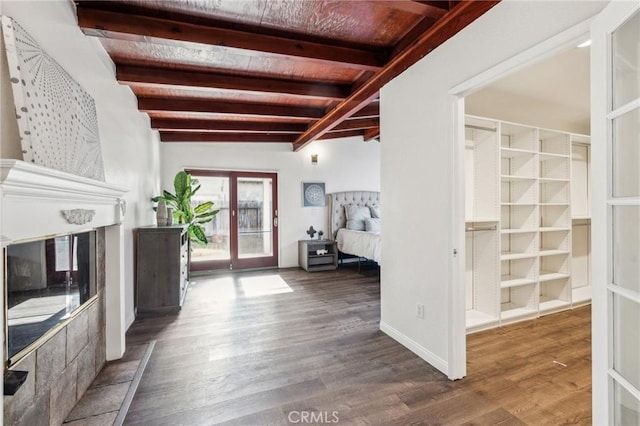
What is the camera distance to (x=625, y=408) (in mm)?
1129

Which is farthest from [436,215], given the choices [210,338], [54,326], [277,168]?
[277,168]

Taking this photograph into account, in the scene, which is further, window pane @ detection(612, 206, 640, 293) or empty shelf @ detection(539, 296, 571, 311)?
empty shelf @ detection(539, 296, 571, 311)

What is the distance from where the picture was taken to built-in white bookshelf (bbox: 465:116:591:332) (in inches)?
114

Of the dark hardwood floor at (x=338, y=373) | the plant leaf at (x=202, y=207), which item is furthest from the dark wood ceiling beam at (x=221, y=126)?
the dark hardwood floor at (x=338, y=373)

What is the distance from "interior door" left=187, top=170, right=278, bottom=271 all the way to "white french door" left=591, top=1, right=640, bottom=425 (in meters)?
4.94

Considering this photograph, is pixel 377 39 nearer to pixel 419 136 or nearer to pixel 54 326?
pixel 419 136

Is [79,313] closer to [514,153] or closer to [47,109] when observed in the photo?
[47,109]

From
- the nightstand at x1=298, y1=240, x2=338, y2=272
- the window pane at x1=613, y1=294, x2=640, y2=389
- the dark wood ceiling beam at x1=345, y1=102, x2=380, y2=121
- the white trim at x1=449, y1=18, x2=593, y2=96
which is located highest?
the dark wood ceiling beam at x1=345, y1=102, x2=380, y2=121

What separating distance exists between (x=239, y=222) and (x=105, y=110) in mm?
3221

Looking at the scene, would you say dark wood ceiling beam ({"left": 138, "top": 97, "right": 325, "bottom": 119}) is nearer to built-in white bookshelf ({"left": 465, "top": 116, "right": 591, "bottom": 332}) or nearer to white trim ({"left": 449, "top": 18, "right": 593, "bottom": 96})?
built-in white bookshelf ({"left": 465, "top": 116, "right": 591, "bottom": 332})

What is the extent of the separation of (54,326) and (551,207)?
470 cm

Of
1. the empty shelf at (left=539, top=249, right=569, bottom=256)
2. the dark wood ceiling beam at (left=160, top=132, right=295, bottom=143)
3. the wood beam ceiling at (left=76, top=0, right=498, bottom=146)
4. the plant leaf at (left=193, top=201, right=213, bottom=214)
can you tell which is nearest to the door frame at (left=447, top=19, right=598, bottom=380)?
the wood beam ceiling at (left=76, top=0, right=498, bottom=146)

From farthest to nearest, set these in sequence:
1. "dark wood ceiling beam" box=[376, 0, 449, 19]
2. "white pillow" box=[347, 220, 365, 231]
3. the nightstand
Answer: "white pillow" box=[347, 220, 365, 231]
the nightstand
"dark wood ceiling beam" box=[376, 0, 449, 19]

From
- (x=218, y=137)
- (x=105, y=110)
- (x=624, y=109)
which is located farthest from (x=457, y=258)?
(x=218, y=137)
